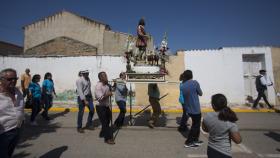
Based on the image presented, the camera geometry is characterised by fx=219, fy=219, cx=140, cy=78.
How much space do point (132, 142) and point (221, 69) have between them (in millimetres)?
9106

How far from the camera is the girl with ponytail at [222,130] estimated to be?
10.1 ft

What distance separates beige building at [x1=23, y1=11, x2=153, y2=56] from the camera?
789 inches

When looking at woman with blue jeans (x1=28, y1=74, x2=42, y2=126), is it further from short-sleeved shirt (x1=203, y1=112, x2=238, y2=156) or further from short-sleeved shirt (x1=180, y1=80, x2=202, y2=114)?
short-sleeved shirt (x1=203, y1=112, x2=238, y2=156)

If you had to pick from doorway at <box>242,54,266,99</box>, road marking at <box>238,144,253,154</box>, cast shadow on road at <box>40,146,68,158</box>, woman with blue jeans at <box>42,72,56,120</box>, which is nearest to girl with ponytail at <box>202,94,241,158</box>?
road marking at <box>238,144,253,154</box>

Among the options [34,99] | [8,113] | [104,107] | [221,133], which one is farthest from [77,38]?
[221,133]

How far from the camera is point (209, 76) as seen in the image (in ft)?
42.7

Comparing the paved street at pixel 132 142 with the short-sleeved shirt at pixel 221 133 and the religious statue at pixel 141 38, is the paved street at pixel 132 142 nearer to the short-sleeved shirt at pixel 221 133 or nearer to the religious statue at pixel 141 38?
the short-sleeved shirt at pixel 221 133

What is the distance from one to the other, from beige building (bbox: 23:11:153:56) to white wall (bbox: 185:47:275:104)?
860 centimetres

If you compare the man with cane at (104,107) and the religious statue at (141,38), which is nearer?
the man with cane at (104,107)

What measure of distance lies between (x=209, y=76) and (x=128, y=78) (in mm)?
7872

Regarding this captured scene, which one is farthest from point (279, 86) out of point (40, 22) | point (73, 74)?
point (40, 22)

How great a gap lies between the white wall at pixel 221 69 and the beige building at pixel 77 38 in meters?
8.60

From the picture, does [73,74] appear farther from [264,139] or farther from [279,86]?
[279,86]

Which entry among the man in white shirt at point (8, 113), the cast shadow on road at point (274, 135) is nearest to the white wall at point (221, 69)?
the cast shadow on road at point (274, 135)
